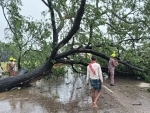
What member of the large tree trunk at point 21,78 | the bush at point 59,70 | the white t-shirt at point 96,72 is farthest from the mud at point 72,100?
the bush at point 59,70

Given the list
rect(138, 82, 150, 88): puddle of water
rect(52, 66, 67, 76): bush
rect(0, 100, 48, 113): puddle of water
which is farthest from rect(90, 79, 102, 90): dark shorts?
rect(52, 66, 67, 76): bush

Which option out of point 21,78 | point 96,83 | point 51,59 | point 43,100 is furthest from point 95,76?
point 21,78

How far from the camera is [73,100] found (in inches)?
472

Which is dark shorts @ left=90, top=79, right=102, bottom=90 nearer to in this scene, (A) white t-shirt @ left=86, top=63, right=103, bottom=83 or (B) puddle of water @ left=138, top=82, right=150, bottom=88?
(A) white t-shirt @ left=86, top=63, right=103, bottom=83

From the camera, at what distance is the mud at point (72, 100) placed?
10.4m

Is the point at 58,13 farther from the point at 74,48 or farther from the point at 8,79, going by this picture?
the point at 8,79

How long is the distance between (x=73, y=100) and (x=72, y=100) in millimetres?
40

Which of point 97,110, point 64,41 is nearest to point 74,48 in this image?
point 64,41

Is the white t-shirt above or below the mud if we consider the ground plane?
above

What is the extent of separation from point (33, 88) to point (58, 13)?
437 centimetres

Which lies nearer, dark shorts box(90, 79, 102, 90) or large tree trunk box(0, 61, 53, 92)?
dark shorts box(90, 79, 102, 90)

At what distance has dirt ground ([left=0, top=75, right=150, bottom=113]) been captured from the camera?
10.4 m

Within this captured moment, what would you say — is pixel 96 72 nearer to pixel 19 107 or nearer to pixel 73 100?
pixel 73 100

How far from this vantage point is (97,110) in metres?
10.0
